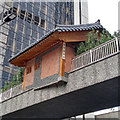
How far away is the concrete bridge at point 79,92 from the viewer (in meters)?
8.54

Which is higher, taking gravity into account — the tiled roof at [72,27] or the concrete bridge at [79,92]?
the tiled roof at [72,27]

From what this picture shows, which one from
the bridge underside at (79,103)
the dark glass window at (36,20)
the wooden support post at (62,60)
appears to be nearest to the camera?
the bridge underside at (79,103)

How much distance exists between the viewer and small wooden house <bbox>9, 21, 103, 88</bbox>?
10555mm

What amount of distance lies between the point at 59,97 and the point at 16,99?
383 centimetres

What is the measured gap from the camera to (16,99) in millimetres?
13016

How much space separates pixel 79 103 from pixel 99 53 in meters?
3.13

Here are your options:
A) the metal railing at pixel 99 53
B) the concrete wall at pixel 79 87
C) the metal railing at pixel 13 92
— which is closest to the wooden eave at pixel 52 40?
the metal railing at pixel 99 53

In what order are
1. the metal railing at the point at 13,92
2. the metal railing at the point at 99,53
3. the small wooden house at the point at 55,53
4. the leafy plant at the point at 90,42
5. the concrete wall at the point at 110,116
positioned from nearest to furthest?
the metal railing at the point at 99,53, the small wooden house at the point at 55,53, the leafy plant at the point at 90,42, the metal railing at the point at 13,92, the concrete wall at the point at 110,116

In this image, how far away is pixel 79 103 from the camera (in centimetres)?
1109

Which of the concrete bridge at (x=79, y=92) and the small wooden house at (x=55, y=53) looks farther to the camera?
the small wooden house at (x=55, y=53)

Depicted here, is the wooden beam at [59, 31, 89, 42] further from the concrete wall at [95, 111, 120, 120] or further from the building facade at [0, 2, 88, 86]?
the building facade at [0, 2, 88, 86]

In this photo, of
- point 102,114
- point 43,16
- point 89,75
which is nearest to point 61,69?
point 89,75

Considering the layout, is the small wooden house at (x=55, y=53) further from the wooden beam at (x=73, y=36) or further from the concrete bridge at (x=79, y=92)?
the concrete bridge at (x=79, y=92)

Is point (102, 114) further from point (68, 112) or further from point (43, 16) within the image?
point (43, 16)
